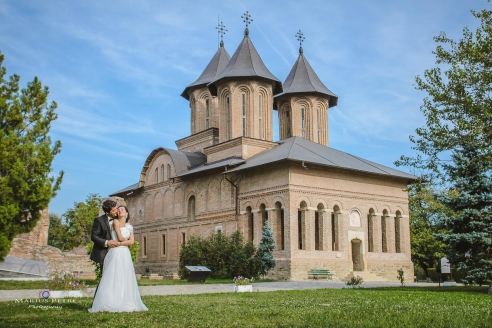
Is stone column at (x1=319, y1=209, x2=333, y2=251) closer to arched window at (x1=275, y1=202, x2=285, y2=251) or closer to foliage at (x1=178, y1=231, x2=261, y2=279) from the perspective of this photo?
arched window at (x1=275, y1=202, x2=285, y2=251)

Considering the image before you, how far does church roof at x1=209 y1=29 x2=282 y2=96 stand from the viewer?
32.1 m

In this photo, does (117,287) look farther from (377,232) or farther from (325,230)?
(377,232)

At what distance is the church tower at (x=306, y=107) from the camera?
35875mm

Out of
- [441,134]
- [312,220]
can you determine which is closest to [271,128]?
[312,220]

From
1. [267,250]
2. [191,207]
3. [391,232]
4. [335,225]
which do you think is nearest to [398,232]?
[391,232]

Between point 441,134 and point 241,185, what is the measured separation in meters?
14.8

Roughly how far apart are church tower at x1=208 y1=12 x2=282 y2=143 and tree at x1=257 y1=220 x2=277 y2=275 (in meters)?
6.92

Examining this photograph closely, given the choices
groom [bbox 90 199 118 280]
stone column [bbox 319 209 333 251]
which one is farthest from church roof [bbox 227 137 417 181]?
groom [bbox 90 199 118 280]

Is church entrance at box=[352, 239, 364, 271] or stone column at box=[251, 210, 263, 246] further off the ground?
stone column at box=[251, 210, 263, 246]

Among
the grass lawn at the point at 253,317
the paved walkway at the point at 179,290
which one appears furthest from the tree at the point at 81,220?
the grass lawn at the point at 253,317

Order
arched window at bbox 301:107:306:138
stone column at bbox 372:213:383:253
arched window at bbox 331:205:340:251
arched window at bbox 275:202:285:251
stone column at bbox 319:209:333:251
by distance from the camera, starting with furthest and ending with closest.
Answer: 1. arched window at bbox 301:107:306:138
2. stone column at bbox 372:213:383:253
3. arched window at bbox 331:205:340:251
4. stone column at bbox 319:209:333:251
5. arched window at bbox 275:202:285:251

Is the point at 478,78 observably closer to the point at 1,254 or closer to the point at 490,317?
the point at 490,317

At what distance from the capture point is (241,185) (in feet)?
96.4

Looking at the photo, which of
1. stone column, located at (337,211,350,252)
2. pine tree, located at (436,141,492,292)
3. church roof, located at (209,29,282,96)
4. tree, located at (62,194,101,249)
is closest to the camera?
pine tree, located at (436,141,492,292)
